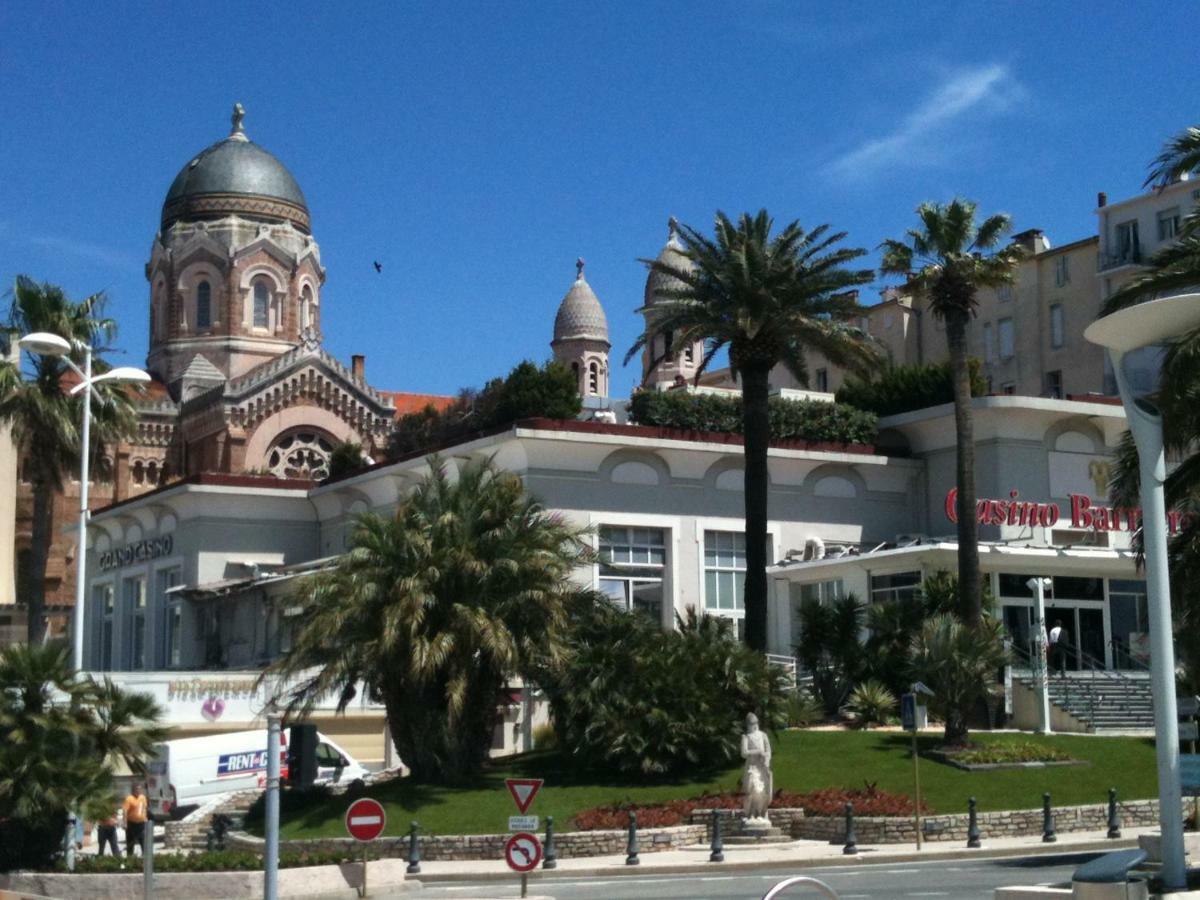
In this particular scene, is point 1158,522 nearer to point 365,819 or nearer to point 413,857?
point 365,819

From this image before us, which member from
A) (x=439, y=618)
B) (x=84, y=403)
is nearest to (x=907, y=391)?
(x=439, y=618)

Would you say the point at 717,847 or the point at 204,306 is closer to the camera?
the point at 717,847

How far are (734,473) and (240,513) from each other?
16720mm

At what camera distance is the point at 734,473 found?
48.6 m

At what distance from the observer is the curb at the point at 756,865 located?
2597 cm

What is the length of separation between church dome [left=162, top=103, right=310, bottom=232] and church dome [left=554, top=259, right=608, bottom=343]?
2158 centimetres

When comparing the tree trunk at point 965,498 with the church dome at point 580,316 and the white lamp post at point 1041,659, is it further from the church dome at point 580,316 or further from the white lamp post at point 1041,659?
the church dome at point 580,316

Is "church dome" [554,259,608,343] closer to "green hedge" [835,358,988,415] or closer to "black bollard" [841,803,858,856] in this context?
"green hedge" [835,358,988,415]

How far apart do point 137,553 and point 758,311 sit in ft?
94.3

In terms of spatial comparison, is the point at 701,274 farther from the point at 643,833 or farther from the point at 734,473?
the point at 643,833

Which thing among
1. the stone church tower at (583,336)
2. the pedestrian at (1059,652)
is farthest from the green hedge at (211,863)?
the stone church tower at (583,336)

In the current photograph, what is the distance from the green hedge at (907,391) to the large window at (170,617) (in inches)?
889

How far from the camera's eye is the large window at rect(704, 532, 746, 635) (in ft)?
156

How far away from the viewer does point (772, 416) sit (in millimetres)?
49969
